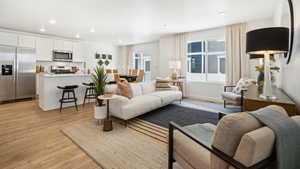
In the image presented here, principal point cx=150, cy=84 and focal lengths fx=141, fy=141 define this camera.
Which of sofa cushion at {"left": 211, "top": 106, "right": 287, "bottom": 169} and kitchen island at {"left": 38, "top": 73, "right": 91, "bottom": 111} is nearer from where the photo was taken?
sofa cushion at {"left": 211, "top": 106, "right": 287, "bottom": 169}

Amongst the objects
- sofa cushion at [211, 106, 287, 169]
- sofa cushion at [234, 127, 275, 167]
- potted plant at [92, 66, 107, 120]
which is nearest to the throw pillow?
potted plant at [92, 66, 107, 120]

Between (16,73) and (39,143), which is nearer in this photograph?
(39,143)

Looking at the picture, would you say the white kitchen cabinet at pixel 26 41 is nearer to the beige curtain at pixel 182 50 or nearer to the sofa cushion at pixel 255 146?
the beige curtain at pixel 182 50

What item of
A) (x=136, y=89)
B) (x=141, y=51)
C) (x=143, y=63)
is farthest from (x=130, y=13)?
(x=143, y=63)

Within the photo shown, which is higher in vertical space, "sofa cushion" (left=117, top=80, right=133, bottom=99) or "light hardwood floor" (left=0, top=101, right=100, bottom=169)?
"sofa cushion" (left=117, top=80, right=133, bottom=99)

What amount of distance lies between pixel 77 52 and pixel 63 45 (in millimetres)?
643

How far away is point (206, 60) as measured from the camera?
17.7 feet

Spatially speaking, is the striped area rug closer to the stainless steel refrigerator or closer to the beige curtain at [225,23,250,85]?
the beige curtain at [225,23,250,85]

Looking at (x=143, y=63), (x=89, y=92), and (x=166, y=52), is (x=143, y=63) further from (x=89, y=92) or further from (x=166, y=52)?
(x=89, y=92)

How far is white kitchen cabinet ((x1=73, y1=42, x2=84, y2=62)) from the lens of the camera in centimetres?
658

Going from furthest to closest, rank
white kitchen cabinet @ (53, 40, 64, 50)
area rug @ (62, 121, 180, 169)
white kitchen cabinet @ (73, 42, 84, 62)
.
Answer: white kitchen cabinet @ (73, 42, 84, 62), white kitchen cabinet @ (53, 40, 64, 50), area rug @ (62, 121, 180, 169)

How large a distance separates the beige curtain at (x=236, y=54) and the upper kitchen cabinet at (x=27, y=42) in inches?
275

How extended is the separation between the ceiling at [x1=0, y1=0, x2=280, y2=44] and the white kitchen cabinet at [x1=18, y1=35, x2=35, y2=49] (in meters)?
0.45

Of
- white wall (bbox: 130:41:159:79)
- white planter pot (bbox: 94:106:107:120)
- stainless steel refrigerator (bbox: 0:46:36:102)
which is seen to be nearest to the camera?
white planter pot (bbox: 94:106:107:120)
